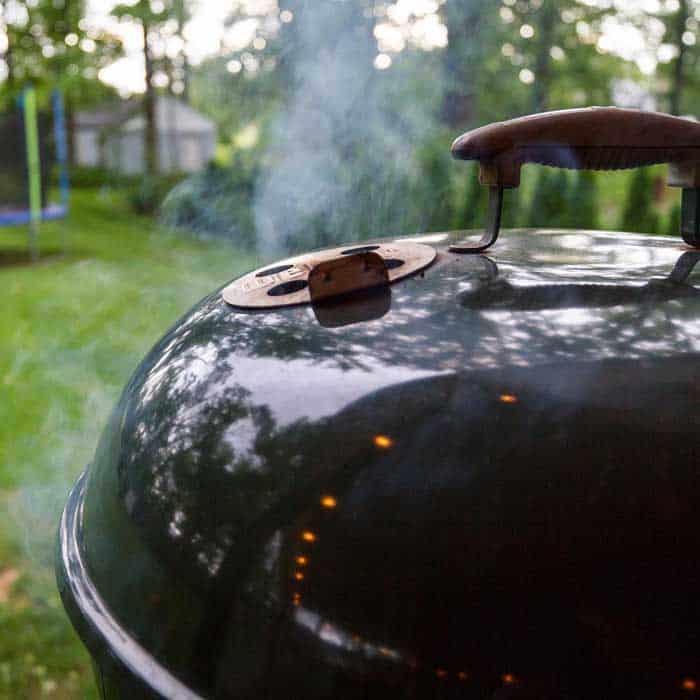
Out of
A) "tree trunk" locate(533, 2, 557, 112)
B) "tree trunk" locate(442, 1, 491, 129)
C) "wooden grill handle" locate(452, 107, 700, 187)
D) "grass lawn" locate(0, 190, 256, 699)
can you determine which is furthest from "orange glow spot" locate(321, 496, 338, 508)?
"tree trunk" locate(533, 2, 557, 112)

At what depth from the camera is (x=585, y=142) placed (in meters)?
1.15

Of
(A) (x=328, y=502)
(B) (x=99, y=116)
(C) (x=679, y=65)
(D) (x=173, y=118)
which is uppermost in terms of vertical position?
(B) (x=99, y=116)

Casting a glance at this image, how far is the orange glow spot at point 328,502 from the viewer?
977 mm

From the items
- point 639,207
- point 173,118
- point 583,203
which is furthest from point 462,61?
point 173,118

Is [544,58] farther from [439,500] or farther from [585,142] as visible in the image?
[439,500]

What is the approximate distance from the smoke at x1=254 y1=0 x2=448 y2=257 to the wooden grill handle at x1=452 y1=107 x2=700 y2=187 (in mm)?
4093

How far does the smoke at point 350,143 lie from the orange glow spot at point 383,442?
435 centimetres

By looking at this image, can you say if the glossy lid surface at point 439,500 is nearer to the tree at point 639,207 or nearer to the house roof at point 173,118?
the tree at point 639,207

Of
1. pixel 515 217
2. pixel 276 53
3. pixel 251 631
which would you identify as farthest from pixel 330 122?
pixel 251 631

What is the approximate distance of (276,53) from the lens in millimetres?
5945

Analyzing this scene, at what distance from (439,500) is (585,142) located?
0.56 m

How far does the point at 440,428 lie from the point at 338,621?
257 millimetres

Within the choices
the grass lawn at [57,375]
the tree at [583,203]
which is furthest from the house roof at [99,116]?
the tree at [583,203]

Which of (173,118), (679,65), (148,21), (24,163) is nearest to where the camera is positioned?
(679,65)
